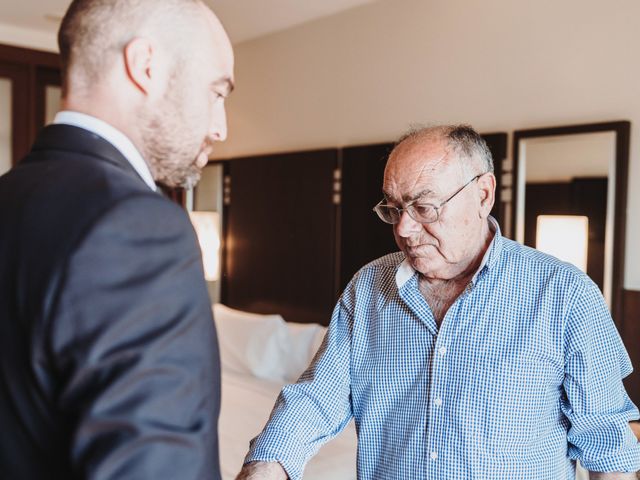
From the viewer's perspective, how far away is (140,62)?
0.68 metres

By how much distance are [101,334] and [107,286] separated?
0.14 feet

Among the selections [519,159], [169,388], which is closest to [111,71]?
[169,388]

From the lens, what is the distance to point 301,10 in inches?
143

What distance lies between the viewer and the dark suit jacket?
566mm

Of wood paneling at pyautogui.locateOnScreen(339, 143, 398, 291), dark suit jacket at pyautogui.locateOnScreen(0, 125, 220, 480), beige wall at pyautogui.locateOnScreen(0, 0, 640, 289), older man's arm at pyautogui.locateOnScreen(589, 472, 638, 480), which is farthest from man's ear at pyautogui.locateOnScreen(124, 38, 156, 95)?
wood paneling at pyautogui.locateOnScreen(339, 143, 398, 291)

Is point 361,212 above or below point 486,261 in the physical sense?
above

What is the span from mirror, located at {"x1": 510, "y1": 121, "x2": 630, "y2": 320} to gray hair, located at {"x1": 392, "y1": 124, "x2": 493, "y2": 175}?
133 centimetres

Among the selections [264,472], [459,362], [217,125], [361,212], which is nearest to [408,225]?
[459,362]

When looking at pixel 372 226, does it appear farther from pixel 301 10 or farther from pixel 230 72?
pixel 230 72

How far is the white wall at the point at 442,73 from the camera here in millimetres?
2506

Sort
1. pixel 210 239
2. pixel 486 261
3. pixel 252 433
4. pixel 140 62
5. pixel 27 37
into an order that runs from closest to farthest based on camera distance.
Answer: pixel 140 62, pixel 486 261, pixel 252 433, pixel 27 37, pixel 210 239

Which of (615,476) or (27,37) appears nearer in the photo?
(615,476)

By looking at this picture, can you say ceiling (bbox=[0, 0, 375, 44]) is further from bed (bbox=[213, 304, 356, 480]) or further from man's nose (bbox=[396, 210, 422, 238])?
man's nose (bbox=[396, 210, 422, 238])

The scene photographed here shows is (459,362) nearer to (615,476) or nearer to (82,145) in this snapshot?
(615,476)
